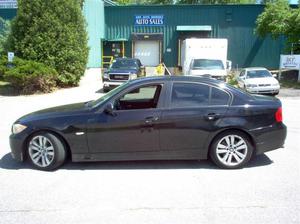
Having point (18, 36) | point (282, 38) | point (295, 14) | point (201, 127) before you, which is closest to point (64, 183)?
point (201, 127)

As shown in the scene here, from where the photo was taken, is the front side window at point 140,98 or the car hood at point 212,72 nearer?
the front side window at point 140,98

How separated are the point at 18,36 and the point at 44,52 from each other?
66.6 inches

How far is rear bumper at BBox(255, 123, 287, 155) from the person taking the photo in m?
5.75

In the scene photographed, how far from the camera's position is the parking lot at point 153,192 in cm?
414

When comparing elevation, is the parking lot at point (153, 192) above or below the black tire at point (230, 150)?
below

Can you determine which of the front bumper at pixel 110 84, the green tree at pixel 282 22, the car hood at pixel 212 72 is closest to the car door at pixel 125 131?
the car hood at pixel 212 72

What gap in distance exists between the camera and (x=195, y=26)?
31.4 meters

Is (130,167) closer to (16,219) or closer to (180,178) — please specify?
(180,178)

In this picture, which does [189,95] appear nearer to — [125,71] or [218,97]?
[218,97]

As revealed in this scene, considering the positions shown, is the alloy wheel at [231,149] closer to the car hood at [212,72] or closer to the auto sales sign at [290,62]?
the car hood at [212,72]

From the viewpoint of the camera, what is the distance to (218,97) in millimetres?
5820

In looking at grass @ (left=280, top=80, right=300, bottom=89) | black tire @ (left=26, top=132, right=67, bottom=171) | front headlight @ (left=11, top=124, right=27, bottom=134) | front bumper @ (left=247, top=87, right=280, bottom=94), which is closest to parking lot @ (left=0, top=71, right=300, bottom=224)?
black tire @ (left=26, top=132, right=67, bottom=171)

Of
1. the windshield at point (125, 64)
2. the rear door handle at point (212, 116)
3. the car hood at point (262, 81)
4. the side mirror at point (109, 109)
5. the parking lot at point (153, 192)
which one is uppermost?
the windshield at point (125, 64)

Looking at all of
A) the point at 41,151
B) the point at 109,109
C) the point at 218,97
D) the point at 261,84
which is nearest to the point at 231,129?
the point at 218,97
